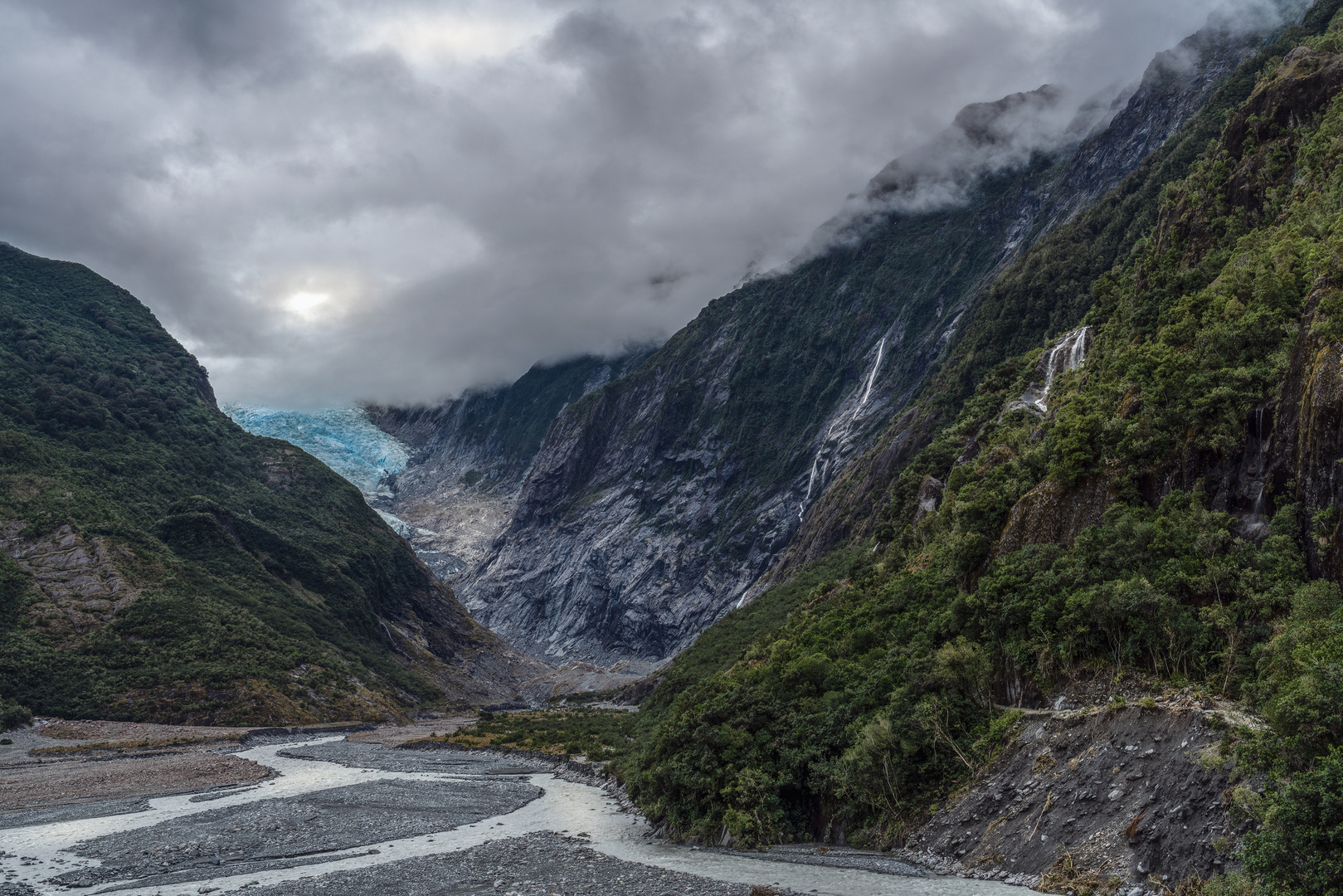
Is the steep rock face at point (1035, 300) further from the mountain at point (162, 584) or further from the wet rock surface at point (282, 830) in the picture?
the mountain at point (162, 584)

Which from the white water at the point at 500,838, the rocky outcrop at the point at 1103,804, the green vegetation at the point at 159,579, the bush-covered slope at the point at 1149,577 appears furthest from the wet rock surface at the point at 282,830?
the green vegetation at the point at 159,579

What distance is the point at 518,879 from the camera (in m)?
Answer: 30.9

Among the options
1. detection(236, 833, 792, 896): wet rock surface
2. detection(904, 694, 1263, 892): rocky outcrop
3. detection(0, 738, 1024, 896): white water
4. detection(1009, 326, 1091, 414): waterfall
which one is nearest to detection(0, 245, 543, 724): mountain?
detection(0, 738, 1024, 896): white water

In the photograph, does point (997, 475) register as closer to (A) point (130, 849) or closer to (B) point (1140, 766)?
(B) point (1140, 766)

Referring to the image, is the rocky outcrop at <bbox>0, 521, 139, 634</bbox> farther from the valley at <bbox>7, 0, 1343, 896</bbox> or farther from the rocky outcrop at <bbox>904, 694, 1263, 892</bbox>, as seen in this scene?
the rocky outcrop at <bbox>904, 694, 1263, 892</bbox>

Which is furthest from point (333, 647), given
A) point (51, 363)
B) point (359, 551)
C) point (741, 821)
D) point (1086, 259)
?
point (1086, 259)

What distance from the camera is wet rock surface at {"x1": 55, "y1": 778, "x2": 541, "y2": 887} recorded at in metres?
34.0

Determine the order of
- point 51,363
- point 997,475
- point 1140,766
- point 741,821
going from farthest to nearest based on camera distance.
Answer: point 51,363 → point 997,475 → point 741,821 → point 1140,766

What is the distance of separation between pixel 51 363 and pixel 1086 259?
21625 centimetres

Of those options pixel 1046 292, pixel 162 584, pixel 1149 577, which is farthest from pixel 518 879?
pixel 162 584

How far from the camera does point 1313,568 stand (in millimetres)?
23453

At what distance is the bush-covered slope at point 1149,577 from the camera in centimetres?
2273

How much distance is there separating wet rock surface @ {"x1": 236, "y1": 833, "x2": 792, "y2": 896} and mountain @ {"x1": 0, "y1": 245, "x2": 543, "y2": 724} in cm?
8188

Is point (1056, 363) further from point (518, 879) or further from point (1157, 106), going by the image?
point (1157, 106)
